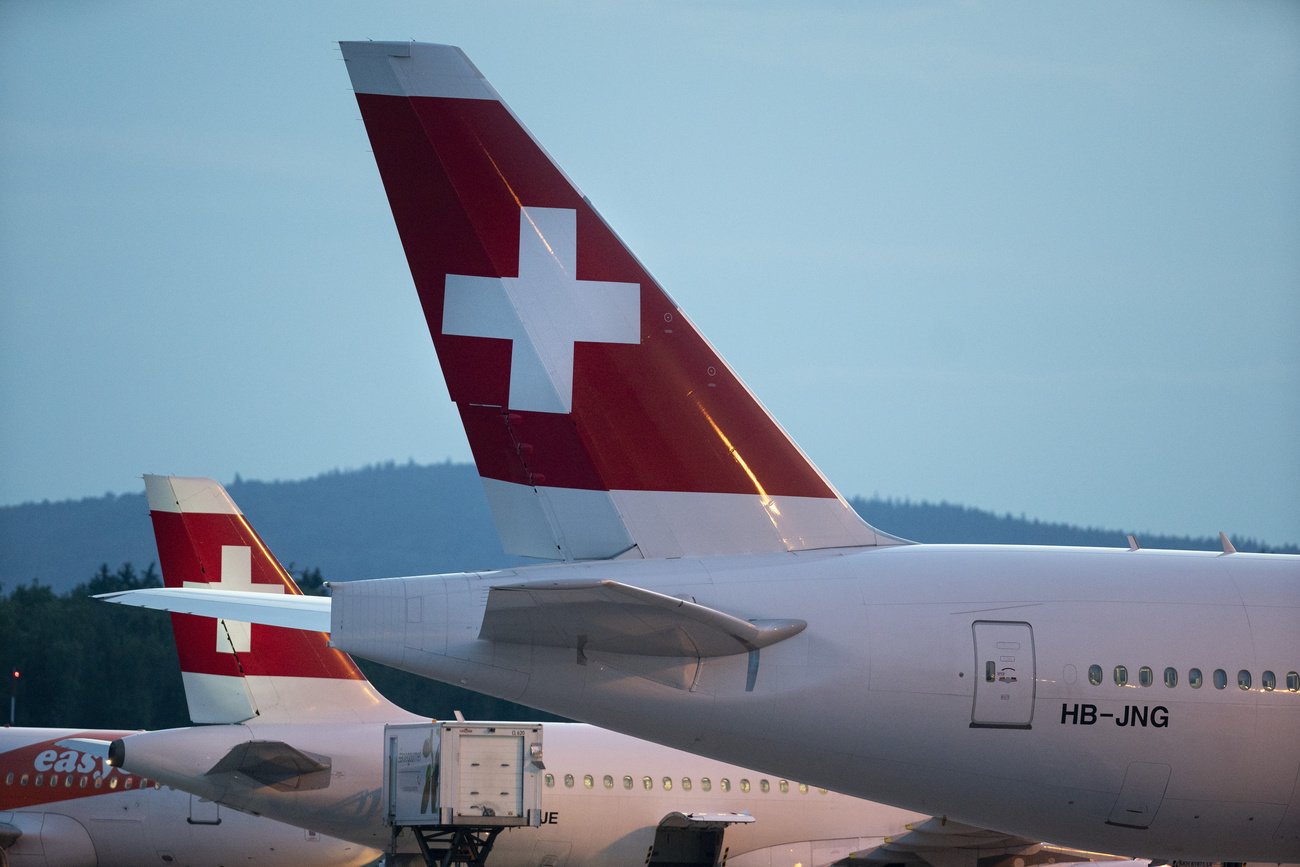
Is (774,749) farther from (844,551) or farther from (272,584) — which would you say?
(272,584)

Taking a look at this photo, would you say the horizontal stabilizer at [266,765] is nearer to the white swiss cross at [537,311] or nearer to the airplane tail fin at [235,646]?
the airplane tail fin at [235,646]

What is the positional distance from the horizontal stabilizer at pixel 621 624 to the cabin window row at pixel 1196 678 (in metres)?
2.15

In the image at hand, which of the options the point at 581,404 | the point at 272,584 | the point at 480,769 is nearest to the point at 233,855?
the point at 272,584

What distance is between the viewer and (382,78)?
29.3ft

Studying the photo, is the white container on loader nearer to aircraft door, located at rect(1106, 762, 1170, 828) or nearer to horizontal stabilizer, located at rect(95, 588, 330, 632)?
horizontal stabilizer, located at rect(95, 588, 330, 632)

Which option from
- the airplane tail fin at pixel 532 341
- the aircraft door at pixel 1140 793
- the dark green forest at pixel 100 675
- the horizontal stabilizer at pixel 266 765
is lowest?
the dark green forest at pixel 100 675

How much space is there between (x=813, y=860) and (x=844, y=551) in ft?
36.9

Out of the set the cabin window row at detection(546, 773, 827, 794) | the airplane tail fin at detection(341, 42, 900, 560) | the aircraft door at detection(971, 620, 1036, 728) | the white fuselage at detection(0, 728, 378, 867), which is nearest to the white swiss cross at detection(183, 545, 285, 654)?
the white fuselage at detection(0, 728, 378, 867)

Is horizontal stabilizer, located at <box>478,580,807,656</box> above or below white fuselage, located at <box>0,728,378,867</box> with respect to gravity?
above

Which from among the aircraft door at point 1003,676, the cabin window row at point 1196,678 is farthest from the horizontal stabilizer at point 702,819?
the aircraft door at point 1003,676

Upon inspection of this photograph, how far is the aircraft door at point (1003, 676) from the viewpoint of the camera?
8.63 m

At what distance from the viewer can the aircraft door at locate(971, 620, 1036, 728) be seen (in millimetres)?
8633

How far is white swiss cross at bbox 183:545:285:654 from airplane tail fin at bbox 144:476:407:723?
2 centimetres

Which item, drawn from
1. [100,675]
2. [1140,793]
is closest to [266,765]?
[1140,793]
